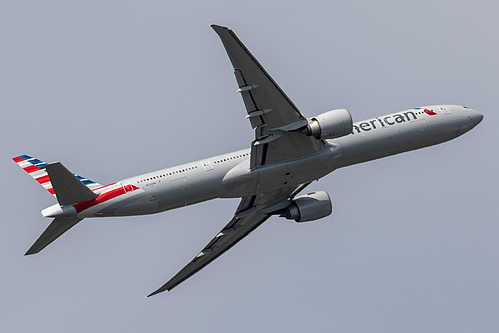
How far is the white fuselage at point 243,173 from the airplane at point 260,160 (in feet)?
0.21

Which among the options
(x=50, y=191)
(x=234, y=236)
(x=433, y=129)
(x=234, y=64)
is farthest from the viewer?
(x=234, y=236)

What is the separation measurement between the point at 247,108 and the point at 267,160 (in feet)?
15.1

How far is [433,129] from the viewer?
5981 centimetres

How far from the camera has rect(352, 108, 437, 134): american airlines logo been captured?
57.9 metres

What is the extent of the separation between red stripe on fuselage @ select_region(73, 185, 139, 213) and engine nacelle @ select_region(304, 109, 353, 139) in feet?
39.5

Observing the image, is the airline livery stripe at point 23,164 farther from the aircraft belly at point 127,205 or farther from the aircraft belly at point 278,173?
the aircraft belly at point 278,173

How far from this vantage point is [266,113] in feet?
172

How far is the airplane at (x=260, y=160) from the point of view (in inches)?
2034

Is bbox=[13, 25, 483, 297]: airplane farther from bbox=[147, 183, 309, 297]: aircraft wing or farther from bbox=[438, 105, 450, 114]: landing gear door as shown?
bbox=[147, 183, 309, 297]: aircraft wing

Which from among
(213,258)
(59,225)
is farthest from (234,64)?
(213,258)

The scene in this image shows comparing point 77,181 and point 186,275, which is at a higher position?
point 77,181

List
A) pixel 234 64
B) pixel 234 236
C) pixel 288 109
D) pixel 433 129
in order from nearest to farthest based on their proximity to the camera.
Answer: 1. pixel 234 64
2. pixel 288 109
3. pixel 433 129
4. pixel 234 236

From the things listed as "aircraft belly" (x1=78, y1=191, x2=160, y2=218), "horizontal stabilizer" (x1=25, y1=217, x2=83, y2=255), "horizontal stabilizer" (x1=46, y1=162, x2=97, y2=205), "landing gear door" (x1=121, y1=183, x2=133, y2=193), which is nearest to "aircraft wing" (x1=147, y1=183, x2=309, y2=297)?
"aircraft belly" (x1=78, y1=191, x2=160, y2=218)

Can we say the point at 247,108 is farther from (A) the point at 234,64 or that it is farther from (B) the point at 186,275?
(B) the point at 186,275
